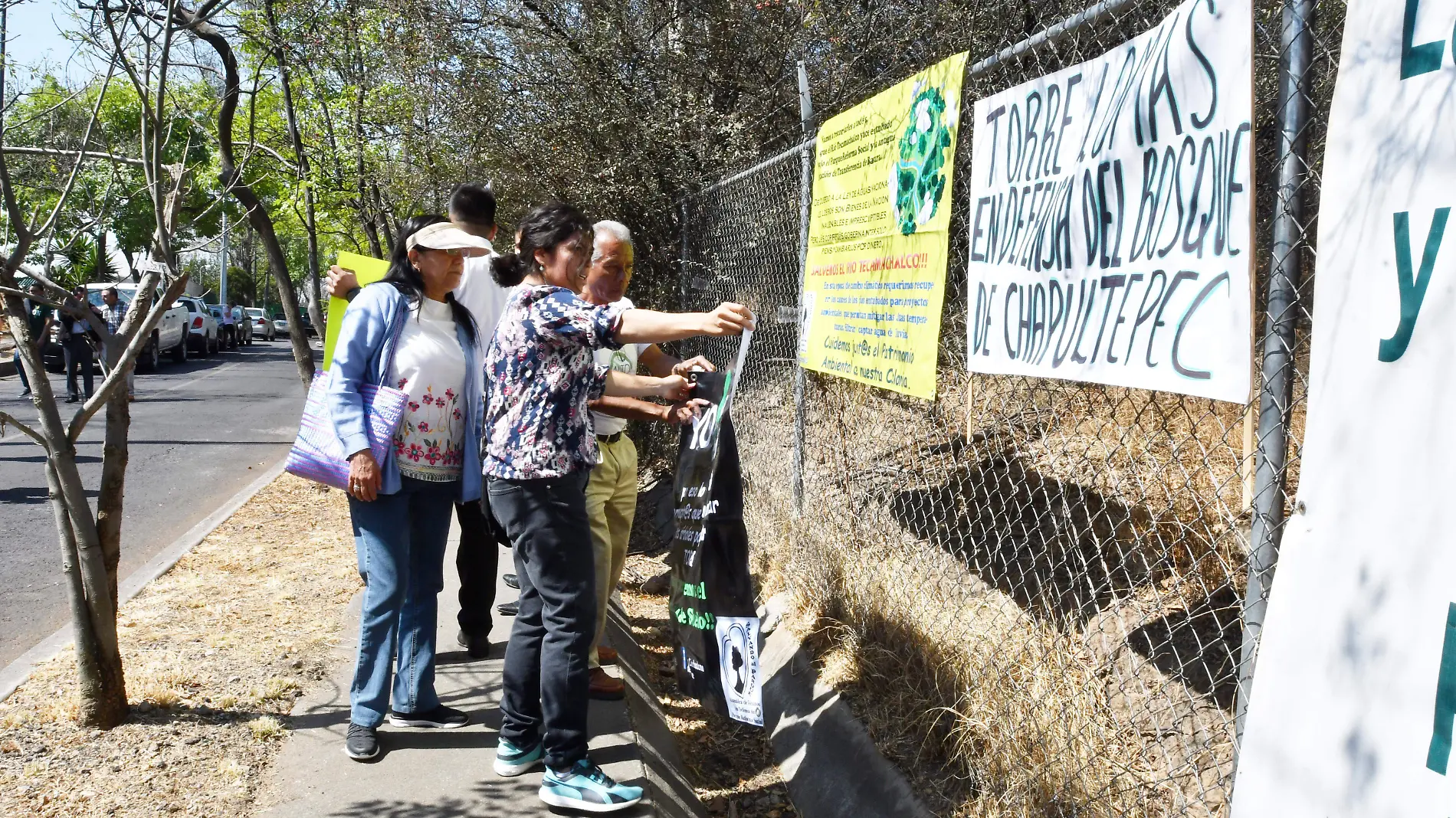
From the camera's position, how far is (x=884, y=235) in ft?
13.8

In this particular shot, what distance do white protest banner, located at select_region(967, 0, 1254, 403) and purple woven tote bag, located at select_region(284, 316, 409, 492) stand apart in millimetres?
1909

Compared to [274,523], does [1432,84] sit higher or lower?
higher

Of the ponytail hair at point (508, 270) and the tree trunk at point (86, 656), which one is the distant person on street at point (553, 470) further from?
the tree trunk at point (86, 656)

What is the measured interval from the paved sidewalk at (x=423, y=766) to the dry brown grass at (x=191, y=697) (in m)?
0.11

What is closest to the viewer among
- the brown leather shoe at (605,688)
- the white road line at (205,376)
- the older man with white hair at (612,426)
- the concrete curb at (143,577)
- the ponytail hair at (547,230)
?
the ponytail hair at (547,230)

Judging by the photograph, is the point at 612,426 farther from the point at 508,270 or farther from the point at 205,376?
the point at 205,376

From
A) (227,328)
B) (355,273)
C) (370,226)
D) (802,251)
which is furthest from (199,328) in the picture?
(802,251)

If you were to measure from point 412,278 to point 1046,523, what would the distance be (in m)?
2.98

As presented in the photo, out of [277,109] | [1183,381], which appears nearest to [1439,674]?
[1183,381]

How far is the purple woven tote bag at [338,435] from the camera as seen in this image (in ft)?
11.9

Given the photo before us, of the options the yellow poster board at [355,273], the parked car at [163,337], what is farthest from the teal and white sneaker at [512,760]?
the parked car at [163,337]

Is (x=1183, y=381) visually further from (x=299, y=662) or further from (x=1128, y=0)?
(x=299, y=662)

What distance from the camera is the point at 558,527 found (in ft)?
11.1

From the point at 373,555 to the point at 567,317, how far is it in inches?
47.5
